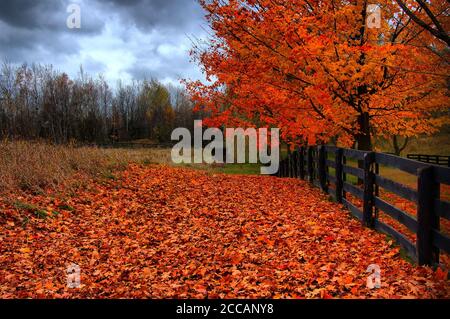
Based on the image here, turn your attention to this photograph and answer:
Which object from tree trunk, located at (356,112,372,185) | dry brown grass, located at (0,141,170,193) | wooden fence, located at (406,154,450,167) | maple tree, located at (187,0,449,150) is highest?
maple tree, located at (187,0,449,150)

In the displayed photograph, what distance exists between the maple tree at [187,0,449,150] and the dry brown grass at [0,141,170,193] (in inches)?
223

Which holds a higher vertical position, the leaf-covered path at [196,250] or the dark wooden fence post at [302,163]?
the dark wooden fence post at [302,163]

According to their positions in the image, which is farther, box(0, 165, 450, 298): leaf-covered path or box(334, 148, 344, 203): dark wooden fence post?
box(334, 148, 344, 203): dark wooden fence post

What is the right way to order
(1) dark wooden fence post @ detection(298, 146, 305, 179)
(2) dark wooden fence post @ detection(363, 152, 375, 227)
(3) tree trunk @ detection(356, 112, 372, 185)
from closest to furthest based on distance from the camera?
(2) dark wooden fence post @ detection(363, 152, 375, 227) → (3) tree trunk @ detection(356, 112, 372, 185) → (1) dark wooden fence post @ detection(298, 146, 305, 179)

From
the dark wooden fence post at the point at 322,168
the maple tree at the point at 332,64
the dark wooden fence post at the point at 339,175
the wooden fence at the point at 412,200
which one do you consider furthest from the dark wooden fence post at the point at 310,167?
the wooden fence at the point at 412,200

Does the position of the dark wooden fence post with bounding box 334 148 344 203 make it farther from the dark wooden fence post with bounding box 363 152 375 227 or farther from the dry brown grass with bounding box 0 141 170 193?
the dry brown grass with bounding box 0 141 170 193

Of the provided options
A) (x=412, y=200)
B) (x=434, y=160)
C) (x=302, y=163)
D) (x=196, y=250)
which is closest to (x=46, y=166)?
(x=196, y=250)

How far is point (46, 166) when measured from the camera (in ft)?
36.6

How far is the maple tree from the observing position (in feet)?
34.9

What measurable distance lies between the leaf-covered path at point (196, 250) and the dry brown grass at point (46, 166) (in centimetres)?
80

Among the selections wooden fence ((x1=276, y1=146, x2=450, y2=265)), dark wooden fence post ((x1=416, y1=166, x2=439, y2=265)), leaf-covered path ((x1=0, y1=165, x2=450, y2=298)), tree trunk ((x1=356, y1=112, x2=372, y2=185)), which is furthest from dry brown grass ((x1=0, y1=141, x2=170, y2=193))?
tree trunk ((x1=356, y1=112, x2=372, y2=185))

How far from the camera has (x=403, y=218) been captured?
19.8 ft

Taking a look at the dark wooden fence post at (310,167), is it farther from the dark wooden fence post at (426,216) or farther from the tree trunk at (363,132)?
the dark wooden fence post at (426,216)

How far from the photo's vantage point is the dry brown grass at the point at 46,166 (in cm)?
987
